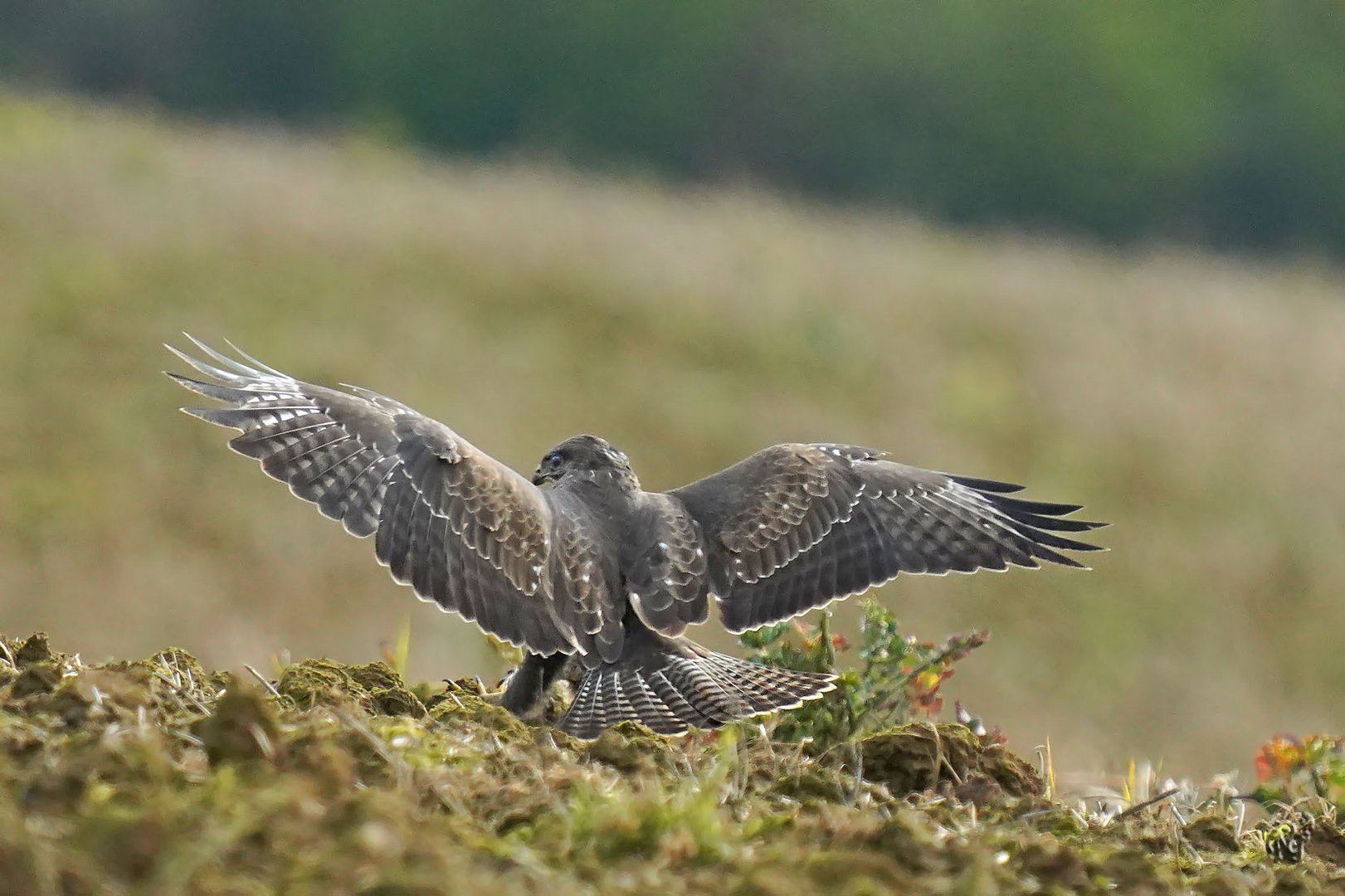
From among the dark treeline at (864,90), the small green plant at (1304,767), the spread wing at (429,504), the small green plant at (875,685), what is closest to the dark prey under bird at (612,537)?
the spread wing at (429,504)

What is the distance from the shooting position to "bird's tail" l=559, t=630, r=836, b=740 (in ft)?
16.0

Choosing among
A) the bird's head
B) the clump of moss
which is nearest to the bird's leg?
the bird's head

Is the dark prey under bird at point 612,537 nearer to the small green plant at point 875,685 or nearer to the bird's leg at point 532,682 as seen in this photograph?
the bird's leg at point 532,682

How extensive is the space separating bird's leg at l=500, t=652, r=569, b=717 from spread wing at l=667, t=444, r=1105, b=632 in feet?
2.11

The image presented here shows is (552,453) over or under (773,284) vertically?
under

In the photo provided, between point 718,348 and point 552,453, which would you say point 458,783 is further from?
point 718,348

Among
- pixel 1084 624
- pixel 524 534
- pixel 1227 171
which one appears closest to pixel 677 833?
pixel 524 534

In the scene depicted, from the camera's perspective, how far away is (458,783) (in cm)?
353

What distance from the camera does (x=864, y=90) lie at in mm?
47125

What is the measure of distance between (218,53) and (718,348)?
3055 cm

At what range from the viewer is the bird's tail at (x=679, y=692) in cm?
489

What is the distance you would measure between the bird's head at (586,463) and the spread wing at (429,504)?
36cm

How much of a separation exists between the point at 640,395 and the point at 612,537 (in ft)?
34.3

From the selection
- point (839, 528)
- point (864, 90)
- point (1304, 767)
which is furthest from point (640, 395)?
point (864, 90)
